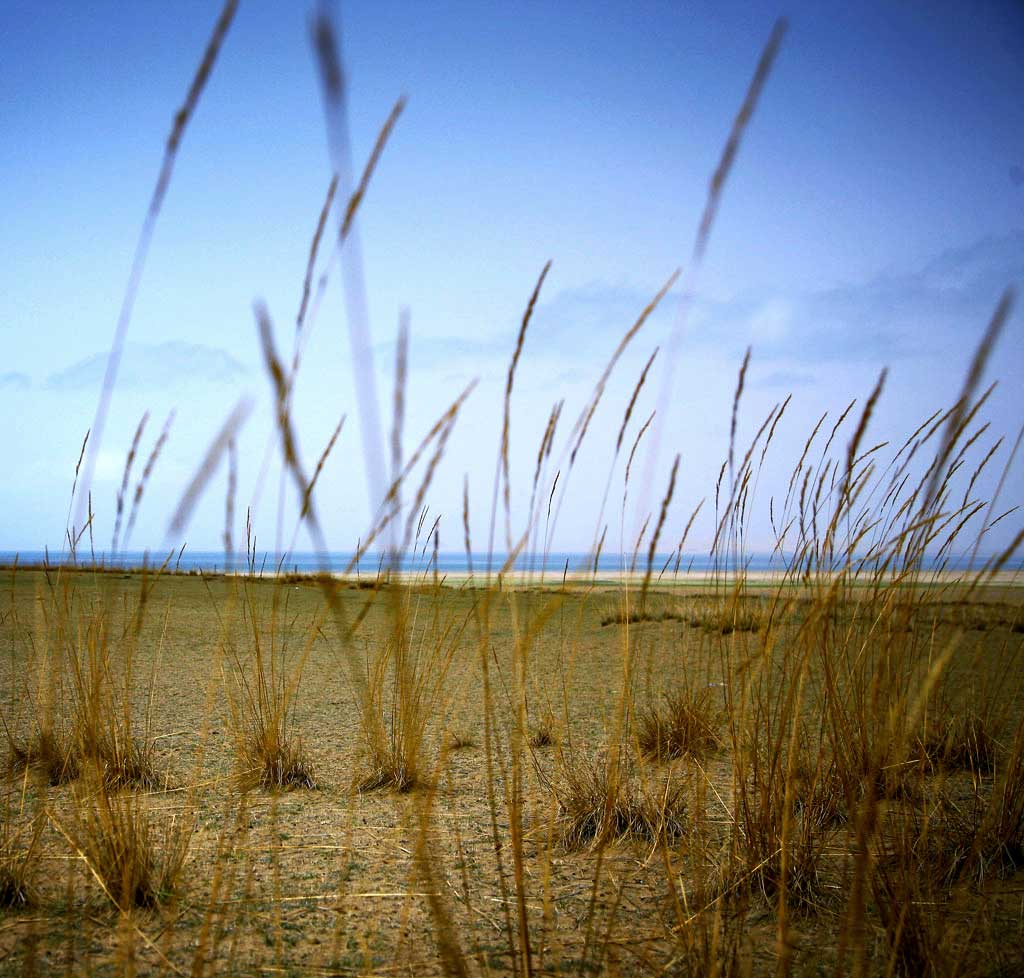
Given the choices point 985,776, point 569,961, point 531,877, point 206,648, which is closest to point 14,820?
point 531,877

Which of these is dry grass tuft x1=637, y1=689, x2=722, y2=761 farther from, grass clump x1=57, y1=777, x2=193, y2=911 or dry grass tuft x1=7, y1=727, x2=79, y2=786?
dry grass tuft x1=7, y1=727, x2=79, y2=786

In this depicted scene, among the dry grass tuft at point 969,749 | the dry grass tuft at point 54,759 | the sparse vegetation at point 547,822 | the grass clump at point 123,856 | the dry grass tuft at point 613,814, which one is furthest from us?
the dry grass tuft at point 969,749

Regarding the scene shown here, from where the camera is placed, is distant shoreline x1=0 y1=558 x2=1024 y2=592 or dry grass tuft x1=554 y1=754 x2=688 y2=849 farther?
dry grass tuft x1=554 y1=754 x2=688 y2=849

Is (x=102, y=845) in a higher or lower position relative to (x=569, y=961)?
higher

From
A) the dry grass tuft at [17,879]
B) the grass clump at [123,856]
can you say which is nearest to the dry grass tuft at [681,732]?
the grass clump at [123,856]

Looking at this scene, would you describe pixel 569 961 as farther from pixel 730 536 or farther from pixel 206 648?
pixel 206 648

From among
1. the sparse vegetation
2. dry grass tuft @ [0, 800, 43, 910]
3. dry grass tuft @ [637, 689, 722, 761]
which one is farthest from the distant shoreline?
dry grass tuft @ [0, 800, 43, 910]

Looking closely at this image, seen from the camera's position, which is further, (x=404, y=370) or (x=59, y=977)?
(x=59, y=977)

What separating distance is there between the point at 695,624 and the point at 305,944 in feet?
22.5

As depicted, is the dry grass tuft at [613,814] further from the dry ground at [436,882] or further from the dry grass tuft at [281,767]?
the dry grass tuft at [281,767]

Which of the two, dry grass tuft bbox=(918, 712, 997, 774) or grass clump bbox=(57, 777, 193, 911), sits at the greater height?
grass clump bbox=(57, 777, 193, 911)

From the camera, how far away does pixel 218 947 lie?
1.22m

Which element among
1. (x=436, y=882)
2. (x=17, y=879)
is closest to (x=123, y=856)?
(x=17, y=879)

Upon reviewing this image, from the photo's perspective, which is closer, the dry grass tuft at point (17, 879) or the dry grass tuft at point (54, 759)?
the dry grass tuft at point (17, 879)
